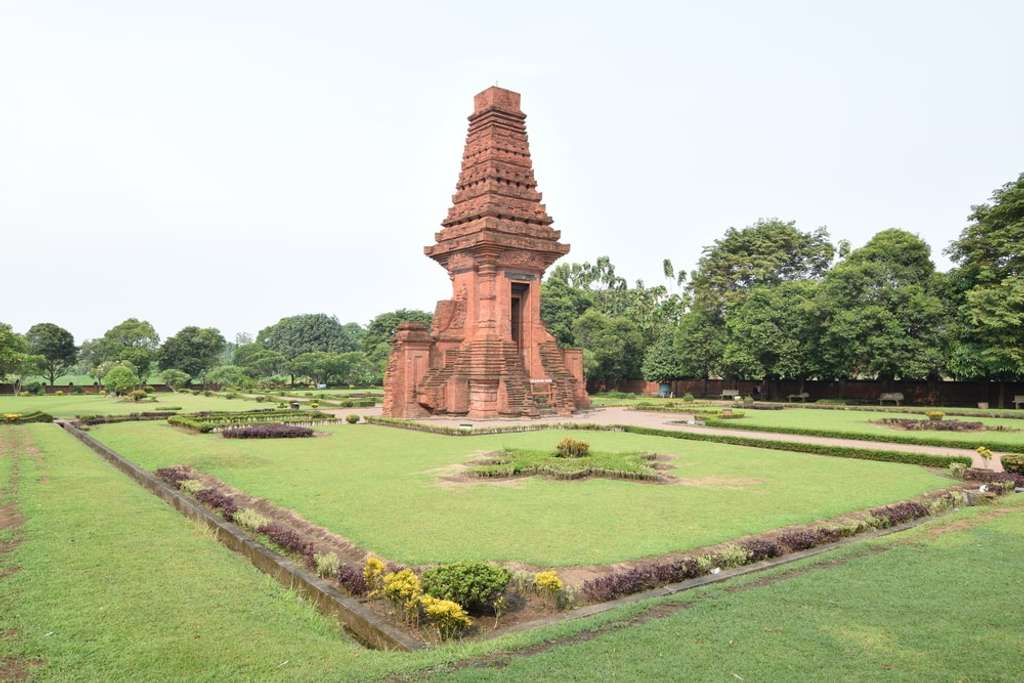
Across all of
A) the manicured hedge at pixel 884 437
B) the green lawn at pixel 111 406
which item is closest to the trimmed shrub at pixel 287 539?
the manicured hedge at pixel 884 437

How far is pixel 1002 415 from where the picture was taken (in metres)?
28.3

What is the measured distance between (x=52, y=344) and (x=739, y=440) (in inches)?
3073

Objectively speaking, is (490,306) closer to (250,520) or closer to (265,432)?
(265,432)

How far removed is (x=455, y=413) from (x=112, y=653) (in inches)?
941

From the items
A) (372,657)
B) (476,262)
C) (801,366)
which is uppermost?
(476,262)

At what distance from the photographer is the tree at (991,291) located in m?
30.7

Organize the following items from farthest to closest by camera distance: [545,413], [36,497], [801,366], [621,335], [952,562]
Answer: [621,335] < [801,366] < [545,413] < [36,497] < [952,562]

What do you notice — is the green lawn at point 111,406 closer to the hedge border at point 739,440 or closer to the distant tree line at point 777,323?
the distant tree line at point 777,323

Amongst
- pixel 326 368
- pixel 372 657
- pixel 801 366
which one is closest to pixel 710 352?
pixel 801 366

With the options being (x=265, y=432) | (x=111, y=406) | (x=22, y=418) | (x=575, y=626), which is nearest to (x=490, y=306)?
(x=265, y=432)

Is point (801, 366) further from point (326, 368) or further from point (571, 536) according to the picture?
point (326, 368)

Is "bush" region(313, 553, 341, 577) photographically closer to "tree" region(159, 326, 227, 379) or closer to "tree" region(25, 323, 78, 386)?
"tree" region(159, 326, 227, 379)

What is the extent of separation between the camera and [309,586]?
7004 mm

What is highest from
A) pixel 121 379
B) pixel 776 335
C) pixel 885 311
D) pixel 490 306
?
pixel 885 311
